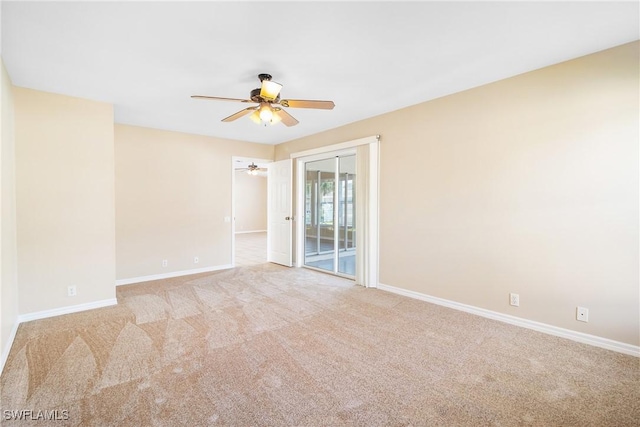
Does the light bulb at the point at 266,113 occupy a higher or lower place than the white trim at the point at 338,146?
lower

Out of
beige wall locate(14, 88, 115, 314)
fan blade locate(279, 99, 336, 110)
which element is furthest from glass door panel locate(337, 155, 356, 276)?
beige wall locate(14, 88, 115, 314)

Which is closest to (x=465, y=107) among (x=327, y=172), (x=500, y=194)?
(x=500, y=194)

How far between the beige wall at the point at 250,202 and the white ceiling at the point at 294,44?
823cm

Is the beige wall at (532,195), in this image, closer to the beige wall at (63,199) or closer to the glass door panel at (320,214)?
the glass door panel at (320,214)

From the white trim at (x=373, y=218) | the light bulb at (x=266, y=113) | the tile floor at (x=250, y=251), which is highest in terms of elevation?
the light bulb at (x=266, y=113)

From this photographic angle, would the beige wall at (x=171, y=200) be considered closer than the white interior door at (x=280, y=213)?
Yes

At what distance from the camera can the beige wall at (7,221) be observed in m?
2.53

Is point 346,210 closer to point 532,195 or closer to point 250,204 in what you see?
point 532,195

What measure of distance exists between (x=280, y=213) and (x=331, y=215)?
136 cm

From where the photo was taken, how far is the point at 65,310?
3.51 metres

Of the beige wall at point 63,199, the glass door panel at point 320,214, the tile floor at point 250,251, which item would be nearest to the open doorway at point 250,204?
the tile floor at point 250,251
